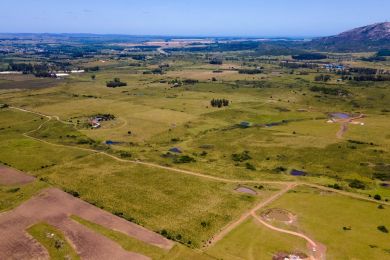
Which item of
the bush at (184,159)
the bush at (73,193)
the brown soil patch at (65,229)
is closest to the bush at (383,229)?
the brown soil patch at (65,229)

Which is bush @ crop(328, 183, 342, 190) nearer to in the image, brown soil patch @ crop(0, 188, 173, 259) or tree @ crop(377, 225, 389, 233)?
tree @ crop(377, 225, 389, 233)

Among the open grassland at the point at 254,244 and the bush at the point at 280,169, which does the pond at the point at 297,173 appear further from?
the open grassland at the point at 254,244

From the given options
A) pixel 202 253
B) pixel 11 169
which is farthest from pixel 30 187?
pixel 202 253

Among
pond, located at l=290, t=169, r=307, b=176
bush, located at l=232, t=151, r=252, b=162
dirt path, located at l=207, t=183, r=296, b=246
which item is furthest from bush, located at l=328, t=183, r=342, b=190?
bush, located at l=232, t=151, r=252, b=162

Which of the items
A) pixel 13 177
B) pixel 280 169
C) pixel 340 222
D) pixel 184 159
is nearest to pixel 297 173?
pixel 280 169

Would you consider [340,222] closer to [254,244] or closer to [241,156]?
[254,244]

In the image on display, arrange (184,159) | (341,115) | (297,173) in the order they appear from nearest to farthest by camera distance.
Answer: (297,173) → (184,159) → (341,115)
